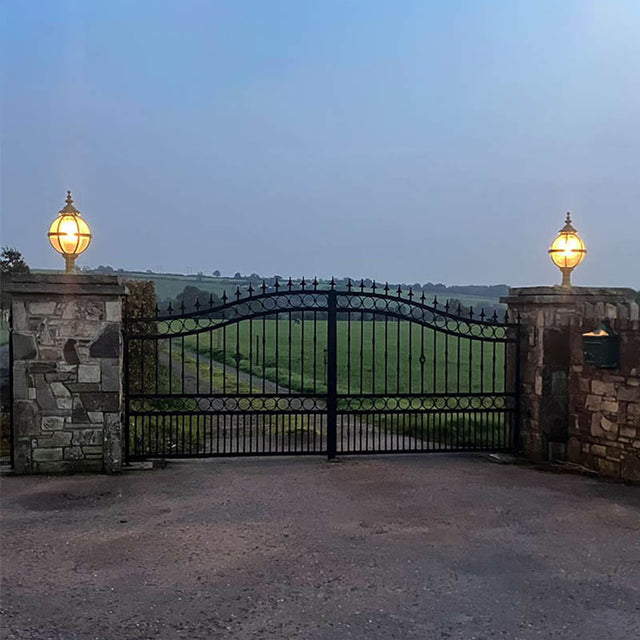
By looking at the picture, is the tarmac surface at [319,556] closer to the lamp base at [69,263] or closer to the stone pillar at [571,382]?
the stone pillar at [571,382]

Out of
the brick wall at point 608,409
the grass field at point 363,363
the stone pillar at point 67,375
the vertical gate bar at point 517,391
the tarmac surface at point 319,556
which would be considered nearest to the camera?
the tarmac surface at point 319,556

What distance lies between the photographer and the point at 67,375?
7.03 meters

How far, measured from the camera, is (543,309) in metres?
7.97

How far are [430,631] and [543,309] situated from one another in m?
5.24

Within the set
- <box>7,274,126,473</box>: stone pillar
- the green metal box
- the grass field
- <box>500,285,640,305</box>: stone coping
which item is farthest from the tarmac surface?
the grass field

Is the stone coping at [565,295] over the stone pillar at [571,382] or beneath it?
over

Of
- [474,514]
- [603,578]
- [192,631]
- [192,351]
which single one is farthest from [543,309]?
[192,351]

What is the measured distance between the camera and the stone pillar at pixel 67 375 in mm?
6965

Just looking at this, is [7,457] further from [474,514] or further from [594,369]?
[594,369]

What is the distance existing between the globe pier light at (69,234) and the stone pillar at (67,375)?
36cm

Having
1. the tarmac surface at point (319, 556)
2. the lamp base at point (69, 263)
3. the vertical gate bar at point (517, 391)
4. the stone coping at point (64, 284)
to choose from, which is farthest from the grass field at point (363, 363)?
the tarmac surface at point (319, 556)

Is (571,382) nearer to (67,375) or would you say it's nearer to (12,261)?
(67,375)

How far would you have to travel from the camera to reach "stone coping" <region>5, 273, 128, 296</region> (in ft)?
22.6

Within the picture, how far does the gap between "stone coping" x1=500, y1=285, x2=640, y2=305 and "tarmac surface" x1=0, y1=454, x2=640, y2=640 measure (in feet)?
6.92
